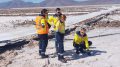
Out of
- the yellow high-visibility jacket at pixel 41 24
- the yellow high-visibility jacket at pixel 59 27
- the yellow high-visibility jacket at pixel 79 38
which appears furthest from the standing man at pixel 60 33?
the yellow high-visibility jacket at pixel 79 38

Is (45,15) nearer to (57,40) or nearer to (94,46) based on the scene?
(57,40)

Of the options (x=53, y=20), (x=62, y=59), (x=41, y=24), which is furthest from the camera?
(x=41, y=24)

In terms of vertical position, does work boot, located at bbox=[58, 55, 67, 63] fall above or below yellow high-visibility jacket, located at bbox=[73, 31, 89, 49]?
below

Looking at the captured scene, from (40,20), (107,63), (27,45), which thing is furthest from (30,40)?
(107,63)

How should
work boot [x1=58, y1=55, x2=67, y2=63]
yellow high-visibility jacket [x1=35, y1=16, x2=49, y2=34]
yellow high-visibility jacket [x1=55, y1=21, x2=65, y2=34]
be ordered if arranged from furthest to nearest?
yellow high-visibility jacket [x1=35, y1=16, x2=49, y2=34] < yellow high-visibility jacket [x1=55, y1=21, x2=65, y2=34] < work boot [x1=58, y1=55, x2=67, y2=63]

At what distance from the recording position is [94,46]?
16.1 m

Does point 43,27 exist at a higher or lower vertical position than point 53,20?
lower

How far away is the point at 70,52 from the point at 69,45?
210 cm

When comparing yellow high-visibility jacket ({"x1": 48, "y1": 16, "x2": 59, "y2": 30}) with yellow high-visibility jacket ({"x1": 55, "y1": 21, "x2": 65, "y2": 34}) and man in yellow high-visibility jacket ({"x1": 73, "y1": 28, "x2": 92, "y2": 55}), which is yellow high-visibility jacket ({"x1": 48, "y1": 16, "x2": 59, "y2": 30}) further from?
man in yellow high-visibility jacket ({"x1": 73, "y1": 28, "x2": 92, "y2": 55})

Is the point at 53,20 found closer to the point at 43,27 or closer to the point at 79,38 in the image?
the point at 43,27

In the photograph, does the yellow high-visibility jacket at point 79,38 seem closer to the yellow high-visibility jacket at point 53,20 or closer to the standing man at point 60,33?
the standing man at point 60,33

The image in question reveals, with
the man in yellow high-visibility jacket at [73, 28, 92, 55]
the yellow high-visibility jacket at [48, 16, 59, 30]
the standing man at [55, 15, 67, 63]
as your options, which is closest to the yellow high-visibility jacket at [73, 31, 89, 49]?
the man in yellow high-visibility jacket at [73, 28, 92, 55]

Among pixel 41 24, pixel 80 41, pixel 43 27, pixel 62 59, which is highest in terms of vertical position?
pixel 41 24

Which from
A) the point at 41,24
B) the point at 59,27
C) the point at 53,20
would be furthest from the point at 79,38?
the point at 41,24
